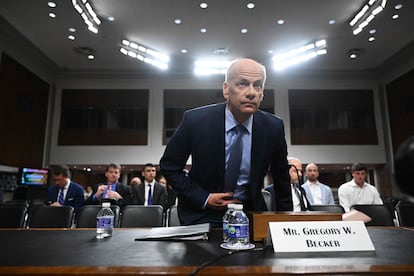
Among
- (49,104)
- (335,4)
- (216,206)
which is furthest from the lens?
(49,104)

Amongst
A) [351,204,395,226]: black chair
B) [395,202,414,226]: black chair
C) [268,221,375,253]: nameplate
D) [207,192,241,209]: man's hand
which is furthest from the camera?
[351,204,395,226]: black chair

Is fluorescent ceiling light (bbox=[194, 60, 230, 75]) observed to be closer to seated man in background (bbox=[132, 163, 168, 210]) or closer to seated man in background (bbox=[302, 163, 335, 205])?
seated man in background (bbox=[132, 163, 168, 210])

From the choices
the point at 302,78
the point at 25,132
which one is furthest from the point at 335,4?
the point at 25,132

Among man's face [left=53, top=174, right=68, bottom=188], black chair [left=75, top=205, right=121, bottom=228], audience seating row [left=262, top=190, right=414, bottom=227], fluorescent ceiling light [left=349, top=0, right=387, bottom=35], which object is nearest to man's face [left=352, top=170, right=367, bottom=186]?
audience seating row [left=262, top=190, right=414, bottom=227]

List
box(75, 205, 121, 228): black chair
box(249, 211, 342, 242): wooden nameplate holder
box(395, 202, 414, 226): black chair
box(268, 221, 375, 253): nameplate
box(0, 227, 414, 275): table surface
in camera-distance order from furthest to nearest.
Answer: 1. box(75, 205, 121, 228): black chair
2. box(395, 202, 414, 226): black chair
3. box(249, 211, 342, 242): wooden nameplate holder
4. box(268, 221, 375, 253): nameplate
5. box(0, 227, 414, 275): table surface

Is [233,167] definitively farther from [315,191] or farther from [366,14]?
[366,14]

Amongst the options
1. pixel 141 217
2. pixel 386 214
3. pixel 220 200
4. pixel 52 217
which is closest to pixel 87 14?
pixel 52 217

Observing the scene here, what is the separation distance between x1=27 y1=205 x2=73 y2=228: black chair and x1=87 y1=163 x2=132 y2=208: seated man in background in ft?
4.27

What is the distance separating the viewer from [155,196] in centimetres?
459

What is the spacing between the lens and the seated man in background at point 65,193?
442cm

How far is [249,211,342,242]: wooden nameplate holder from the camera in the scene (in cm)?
96

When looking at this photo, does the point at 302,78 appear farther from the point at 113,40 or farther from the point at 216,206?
the point at 216,206

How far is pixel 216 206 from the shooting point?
1228 millimetres

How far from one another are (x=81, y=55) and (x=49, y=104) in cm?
185
